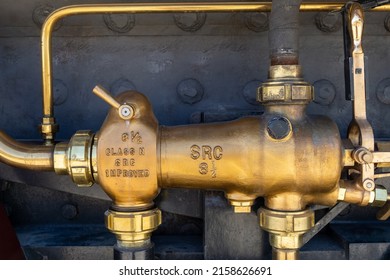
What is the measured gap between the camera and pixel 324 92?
3.01 feet

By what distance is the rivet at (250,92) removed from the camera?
914mm

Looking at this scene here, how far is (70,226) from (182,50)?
529mm

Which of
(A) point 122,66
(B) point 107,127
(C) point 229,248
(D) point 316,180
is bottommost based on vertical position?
(C) point 229,248

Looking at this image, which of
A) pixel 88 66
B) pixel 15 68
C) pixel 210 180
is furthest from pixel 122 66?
pixel 210 180

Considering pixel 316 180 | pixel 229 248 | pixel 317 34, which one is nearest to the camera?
pixel 316 180

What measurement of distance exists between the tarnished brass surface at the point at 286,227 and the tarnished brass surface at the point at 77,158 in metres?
0.35

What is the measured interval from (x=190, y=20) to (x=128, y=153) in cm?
40

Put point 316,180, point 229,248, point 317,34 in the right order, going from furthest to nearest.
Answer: point 317,34, point 229,248, point 316,180

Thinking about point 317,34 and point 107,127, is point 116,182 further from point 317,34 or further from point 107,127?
point 317,34

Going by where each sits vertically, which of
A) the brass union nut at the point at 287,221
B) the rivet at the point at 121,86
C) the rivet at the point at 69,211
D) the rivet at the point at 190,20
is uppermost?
the rivet at the point at 190,20

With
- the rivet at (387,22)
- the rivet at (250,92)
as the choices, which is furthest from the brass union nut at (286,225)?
the rivet at (387,22)

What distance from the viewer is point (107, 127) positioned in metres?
0.71


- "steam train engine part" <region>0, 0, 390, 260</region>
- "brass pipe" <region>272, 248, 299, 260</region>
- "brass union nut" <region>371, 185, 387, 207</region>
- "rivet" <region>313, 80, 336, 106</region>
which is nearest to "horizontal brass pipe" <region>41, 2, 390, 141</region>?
"steam train engine part" <region>0, 0, 390, 260</region>

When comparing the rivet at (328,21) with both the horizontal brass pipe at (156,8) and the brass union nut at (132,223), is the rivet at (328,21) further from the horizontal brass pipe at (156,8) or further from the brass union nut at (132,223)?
the brass union nut at (132,223)
